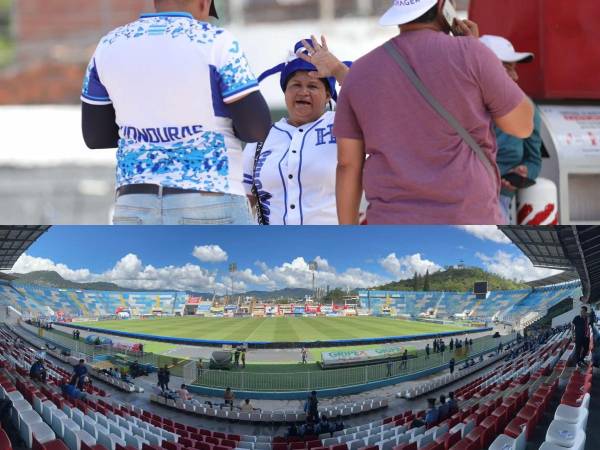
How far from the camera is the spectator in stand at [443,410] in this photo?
1229mm

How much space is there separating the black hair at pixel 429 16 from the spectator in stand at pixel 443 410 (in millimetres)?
1136

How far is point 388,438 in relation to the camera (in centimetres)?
121

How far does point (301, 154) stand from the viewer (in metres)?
2.62

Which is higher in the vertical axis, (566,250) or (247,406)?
(566,250)

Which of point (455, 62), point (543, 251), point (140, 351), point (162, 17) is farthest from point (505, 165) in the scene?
point (140, 351)

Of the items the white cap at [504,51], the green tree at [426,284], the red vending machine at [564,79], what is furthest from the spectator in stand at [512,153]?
the green tree at [426,284]

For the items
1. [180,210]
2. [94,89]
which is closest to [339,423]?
[180,210]

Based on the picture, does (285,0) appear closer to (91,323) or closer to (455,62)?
(455,62)

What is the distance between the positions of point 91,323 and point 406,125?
1.01 metres

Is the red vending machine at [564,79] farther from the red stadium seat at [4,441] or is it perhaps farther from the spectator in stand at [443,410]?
the red stadium seat at [4,441]

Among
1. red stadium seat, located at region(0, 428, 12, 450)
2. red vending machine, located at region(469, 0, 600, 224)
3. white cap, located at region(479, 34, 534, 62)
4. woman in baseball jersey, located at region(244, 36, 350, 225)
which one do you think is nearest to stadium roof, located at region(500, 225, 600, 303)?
red stadium seat, located at region(0, 428, 12, 450)

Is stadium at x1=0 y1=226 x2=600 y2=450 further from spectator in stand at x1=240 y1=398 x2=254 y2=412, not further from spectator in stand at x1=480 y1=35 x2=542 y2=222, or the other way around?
spectator in stand at x1=480 y1=35 x2=542 y2=222

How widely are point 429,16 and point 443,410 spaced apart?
116 cm

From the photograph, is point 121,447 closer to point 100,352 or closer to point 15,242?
point 100,352
